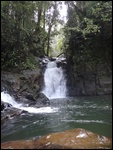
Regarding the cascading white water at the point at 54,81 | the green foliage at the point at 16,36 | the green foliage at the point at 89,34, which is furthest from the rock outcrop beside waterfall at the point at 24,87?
the green foliage at the point at 89,34

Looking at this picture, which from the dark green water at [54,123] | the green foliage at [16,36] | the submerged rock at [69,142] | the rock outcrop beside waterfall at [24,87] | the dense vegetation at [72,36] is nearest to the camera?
the submerged rock at [69,142]

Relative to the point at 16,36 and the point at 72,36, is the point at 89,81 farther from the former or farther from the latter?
the point at 16,36

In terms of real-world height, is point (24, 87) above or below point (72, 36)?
below

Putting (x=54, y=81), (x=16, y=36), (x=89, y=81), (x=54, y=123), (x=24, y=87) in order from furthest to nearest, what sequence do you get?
(x=54, y=81) < (x=89, y=81) < (x=16, y=36) < (x=24, y=87) < (x=54, y=123)

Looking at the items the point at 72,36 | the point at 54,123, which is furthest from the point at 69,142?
the point at 72,36

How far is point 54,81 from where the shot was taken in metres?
20.2

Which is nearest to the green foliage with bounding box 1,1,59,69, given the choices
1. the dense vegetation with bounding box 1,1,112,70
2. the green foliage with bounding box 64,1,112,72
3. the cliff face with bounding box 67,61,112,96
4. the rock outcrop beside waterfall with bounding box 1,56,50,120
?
the dense vegetation with bounding box 1,1,112,70

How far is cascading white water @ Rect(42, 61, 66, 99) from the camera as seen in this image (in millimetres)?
19589

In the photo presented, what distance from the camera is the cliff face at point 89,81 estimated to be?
63.8 ft

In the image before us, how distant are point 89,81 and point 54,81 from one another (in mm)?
2971

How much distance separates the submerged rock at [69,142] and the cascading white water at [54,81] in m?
12.4

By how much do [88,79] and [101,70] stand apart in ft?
4.50

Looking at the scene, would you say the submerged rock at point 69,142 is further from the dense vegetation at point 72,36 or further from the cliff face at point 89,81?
the cliff face at point 89,81

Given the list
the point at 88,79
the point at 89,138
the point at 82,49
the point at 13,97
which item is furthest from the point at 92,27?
the point at 89,138
